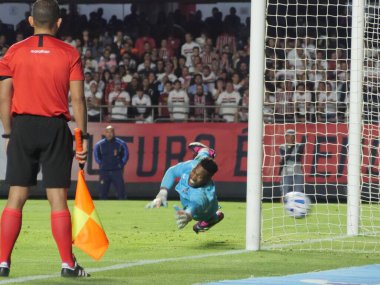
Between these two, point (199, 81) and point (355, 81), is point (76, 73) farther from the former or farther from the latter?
point (199, 81)

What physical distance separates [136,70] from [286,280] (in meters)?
20.3

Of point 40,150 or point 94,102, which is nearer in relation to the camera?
point 40,150

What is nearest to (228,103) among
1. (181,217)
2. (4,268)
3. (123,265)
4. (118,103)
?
(118,103)

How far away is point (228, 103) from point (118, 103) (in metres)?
2.62

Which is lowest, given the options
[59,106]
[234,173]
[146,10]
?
[234,173]

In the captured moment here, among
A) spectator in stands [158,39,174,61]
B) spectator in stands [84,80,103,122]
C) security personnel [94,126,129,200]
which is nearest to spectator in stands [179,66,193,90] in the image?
spectator in stands [158,39,174,61]

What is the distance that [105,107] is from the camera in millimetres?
27484

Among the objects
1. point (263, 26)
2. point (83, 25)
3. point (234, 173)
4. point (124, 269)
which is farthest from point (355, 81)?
point (83, 25)

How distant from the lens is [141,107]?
27109 millimetres

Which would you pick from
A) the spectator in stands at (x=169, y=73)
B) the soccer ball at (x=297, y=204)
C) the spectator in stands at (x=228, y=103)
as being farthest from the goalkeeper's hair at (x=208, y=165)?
the spectator in stands at (x=169, y=73)

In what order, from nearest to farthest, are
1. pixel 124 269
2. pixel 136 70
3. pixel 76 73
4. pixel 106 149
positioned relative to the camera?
pixel 76 73
pixel 124 269
pixel 106 149
pixel 136 70

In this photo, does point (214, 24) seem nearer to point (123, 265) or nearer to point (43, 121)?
point (123, 265)

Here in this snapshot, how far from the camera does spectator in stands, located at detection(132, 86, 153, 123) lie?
88.9ft

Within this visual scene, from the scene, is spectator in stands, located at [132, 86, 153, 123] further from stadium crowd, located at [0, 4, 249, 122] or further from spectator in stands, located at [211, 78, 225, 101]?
spectator in stands, located at [211, 78, 225, 101]
